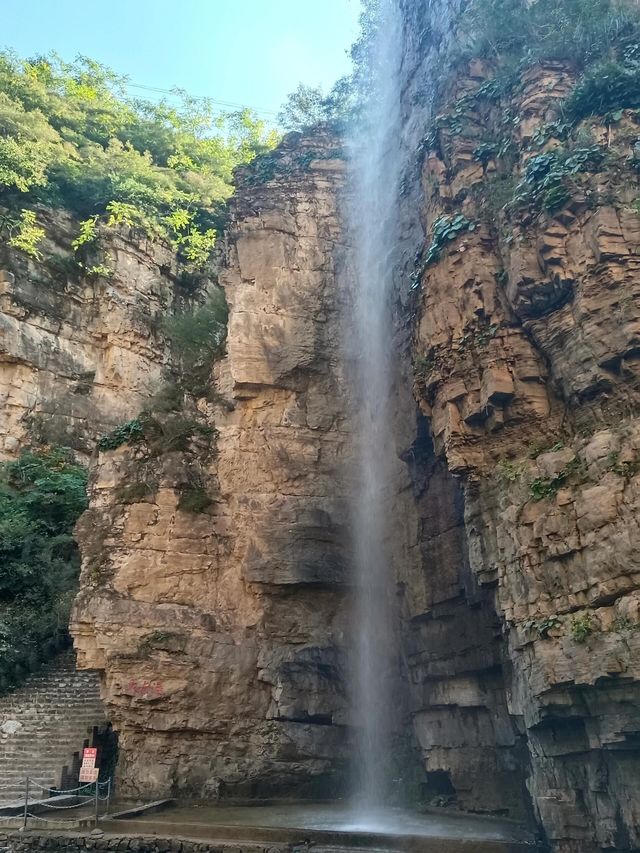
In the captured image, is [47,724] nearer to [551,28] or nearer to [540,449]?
[540,449]

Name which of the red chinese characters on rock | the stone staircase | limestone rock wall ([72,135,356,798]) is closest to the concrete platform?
limestone rock wall ([72,135,356,798])

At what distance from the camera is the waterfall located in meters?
16.3

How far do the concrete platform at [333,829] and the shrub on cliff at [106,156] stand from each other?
23.0m

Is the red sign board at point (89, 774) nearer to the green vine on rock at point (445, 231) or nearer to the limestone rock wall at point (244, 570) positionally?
the limestone rock wall at point (244, 570)

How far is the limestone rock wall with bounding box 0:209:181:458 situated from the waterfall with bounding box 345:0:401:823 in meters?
10.1

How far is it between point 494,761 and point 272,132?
1430 inches

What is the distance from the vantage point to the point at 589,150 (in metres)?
11.6

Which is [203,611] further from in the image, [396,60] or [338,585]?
[396,60]

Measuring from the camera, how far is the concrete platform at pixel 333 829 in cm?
992

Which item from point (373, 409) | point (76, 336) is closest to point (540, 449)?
point (373, 409)

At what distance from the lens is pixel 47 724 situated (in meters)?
16.9

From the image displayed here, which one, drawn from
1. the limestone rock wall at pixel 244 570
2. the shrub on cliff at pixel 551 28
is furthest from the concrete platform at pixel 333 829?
the shrub on cliff at pixel 551 28

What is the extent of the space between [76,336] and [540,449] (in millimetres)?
20587

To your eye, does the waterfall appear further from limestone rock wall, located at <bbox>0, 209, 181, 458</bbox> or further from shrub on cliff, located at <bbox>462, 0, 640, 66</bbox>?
limestone rock wall, located at <bbox>0, 209, 181, 458</bbox>
